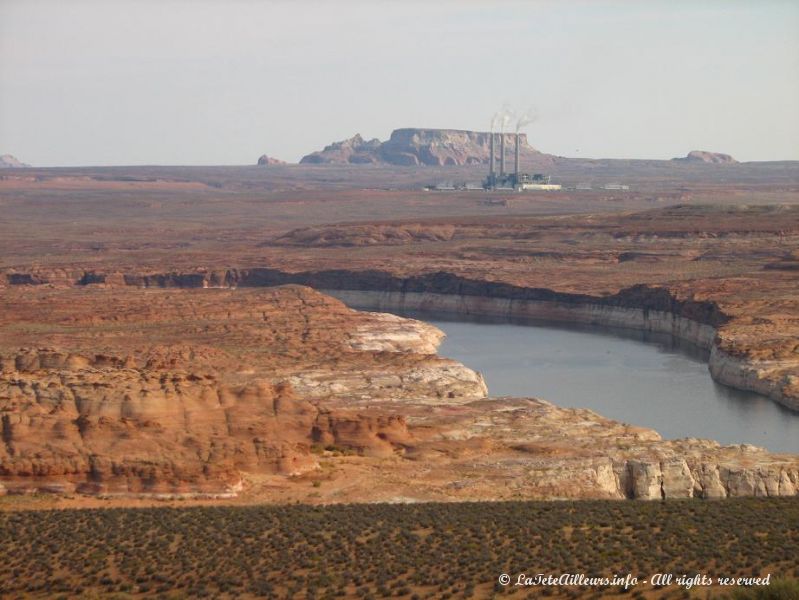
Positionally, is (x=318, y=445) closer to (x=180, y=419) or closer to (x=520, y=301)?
(x=180, y=419)

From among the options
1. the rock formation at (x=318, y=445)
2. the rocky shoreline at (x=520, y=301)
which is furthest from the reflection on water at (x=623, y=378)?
the rock formation at (x=318, y=445)

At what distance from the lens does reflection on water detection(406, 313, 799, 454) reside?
42531mm

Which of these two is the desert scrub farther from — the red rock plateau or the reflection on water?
the reflection on water

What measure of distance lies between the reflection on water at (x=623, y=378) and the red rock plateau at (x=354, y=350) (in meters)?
1.40

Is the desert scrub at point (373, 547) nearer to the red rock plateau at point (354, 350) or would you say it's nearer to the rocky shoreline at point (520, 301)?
the red rock plateau at point (354, 350)

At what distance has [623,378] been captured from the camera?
53.0 meters

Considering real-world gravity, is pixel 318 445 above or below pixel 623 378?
above

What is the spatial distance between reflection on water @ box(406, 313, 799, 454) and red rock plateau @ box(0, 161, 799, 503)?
1396 mm

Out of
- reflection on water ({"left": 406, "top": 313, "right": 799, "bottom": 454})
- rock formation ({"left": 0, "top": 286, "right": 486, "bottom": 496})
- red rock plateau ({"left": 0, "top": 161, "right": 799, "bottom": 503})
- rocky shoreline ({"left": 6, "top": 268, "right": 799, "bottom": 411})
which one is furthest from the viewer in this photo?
rocky shoreline ({"left": 6, "top": 268, "right": 799, "bottom": 411})

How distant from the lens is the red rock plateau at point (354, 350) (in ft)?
96.6

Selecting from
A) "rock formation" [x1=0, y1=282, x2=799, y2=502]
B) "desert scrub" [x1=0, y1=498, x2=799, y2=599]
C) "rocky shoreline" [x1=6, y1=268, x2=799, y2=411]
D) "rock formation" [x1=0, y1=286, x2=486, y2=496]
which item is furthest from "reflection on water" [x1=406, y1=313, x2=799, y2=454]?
"desert scrub" [x1=0, y1=498, x2=799, y2=599]

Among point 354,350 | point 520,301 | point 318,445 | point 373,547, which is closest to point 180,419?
point 318,445

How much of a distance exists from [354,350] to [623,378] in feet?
32.8

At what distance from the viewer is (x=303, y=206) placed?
167500 mm
